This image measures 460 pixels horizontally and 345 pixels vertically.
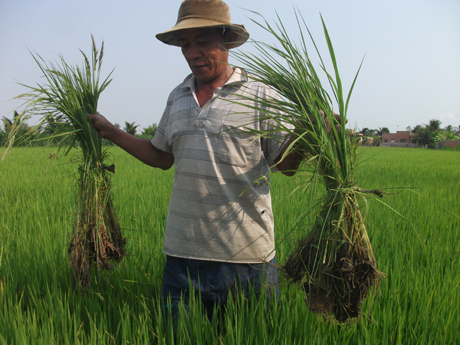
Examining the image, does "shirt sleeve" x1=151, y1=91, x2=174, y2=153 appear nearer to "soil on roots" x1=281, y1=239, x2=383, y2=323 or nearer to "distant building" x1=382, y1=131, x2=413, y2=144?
"soil on roots" x1=281, y1=239, x2=383, y2=323

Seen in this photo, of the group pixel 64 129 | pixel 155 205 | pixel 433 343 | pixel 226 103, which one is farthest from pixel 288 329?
pixel 155 205

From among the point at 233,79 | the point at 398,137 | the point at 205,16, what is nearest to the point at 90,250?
the point at 233,79

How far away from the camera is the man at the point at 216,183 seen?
4.81ft

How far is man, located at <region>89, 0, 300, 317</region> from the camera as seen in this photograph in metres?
1.47

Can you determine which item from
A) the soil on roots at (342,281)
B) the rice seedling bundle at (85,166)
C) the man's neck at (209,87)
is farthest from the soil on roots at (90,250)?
the soil on roots at (342,281)

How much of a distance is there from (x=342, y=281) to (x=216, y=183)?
61 centimetres

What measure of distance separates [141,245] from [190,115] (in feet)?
3.78

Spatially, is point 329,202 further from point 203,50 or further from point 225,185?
point 203,50

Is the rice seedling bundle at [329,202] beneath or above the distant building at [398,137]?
beneath

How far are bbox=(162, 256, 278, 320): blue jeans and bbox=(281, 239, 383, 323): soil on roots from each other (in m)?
0.32

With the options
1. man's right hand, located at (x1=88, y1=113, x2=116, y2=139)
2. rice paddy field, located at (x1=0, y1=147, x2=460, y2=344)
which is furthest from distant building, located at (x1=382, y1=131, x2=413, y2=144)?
man's right hand, located at (x1=88, y1=113, x2=116, y2=139)

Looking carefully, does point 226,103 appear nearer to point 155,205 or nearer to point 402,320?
point 402,320

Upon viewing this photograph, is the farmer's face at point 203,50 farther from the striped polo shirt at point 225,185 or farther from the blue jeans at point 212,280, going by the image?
the blue jeans at point 212,280

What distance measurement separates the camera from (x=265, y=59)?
127 cm
